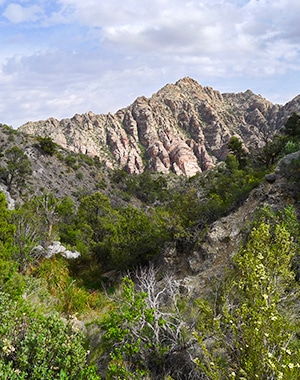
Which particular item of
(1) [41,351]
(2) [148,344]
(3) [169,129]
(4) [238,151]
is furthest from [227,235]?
(3) [169,129]

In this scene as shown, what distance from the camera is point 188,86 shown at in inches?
6334

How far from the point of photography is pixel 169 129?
14012cm

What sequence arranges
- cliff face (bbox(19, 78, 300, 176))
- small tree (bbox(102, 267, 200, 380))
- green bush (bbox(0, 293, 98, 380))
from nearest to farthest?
1. green bush (bbox(0, 293, 98, 380))
2. small tree (bbox(102, 267, 200, 380))
3. cliff face (bbox(19, 78, 300, 176))

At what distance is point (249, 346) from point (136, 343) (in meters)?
2.13

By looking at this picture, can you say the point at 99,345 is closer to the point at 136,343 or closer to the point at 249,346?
the point at 136,343

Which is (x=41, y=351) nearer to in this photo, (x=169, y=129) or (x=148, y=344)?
(x=148, y=344)

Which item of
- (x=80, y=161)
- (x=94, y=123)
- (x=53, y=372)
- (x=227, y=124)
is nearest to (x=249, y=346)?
(x=53, y=372)

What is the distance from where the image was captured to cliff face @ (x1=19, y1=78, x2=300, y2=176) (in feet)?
412

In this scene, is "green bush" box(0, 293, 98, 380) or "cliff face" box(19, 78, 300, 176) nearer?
"green bush" box(0, 293, 98, 380)

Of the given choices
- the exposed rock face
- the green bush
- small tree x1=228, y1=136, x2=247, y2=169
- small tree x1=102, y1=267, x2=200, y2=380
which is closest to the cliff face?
small tree x1=228, y1=136, x2=247, y2=169

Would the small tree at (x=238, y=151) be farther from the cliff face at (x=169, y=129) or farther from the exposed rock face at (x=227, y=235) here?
the cliff face at (x=169, y=129)

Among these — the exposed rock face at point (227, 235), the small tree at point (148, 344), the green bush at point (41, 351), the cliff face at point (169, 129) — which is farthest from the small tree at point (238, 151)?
the cliff face at point (169, 129)

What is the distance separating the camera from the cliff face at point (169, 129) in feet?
412

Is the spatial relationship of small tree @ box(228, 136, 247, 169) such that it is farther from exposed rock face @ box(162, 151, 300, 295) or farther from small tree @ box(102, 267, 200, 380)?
small tree @ box(102, 267, 200, 380)
